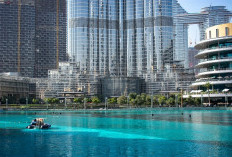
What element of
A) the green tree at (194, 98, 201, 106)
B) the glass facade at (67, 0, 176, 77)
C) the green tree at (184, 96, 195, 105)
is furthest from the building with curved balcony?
the glass facade at (67, 0, 176, 77)

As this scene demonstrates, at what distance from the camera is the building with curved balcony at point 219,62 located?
Answer: 424 feet

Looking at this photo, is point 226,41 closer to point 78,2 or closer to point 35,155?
point 78,2

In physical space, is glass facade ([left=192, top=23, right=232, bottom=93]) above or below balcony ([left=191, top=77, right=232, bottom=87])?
above

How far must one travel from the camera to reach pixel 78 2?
180 metres

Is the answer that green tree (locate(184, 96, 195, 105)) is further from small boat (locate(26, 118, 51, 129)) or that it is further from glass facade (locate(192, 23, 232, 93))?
small boat (locate(26, 118, 51, 129))

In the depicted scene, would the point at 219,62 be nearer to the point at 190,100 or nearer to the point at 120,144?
the point at 190,100

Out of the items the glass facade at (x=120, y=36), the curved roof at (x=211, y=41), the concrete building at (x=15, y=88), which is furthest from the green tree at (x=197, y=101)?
the concrete building at (x=15, y=88)

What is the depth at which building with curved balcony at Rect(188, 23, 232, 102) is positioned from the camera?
129375mm

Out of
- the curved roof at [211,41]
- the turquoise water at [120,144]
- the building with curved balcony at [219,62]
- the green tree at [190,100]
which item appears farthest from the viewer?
the green tree at [190,100]

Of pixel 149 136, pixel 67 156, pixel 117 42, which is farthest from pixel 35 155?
pixel 117 42

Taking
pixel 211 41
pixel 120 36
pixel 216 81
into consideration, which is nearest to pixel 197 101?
pixel 216 81

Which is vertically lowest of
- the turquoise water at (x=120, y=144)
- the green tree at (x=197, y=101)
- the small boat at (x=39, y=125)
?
the turquoise water at (x=120, y=144)

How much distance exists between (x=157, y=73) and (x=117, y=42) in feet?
105

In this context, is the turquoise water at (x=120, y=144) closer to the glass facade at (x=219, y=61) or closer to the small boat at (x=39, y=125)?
the small boat at (x=39, y=125)
